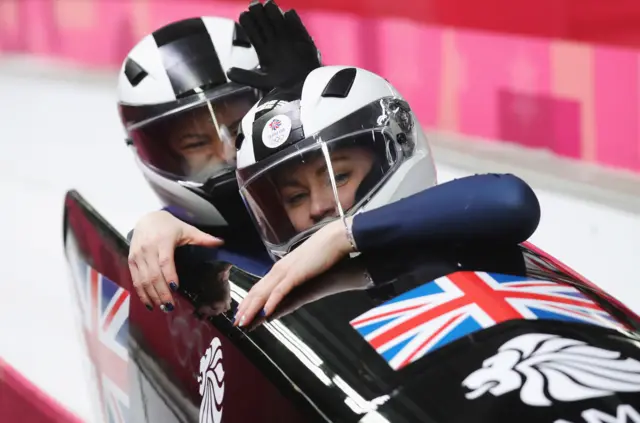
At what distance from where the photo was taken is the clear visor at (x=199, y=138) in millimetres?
2846

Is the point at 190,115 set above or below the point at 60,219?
above

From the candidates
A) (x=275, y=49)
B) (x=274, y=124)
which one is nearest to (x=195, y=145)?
(x=275, y=49)

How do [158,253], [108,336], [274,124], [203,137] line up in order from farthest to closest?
1. [203,137]
2. [108,336]
3. [158,253]
4. [274,124]

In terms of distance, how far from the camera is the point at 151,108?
2.94m

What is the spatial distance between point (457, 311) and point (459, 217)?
0.22 m

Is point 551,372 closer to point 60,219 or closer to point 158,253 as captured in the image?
point 158,253

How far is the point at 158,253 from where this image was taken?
2373 millimetres

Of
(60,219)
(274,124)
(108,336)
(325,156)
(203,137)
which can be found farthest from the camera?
(60,219)

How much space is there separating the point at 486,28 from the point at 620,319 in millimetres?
2816

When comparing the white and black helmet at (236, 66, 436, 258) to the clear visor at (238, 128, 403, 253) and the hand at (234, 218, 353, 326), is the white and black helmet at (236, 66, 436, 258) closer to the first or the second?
the clear visor at (238, 128, 403, 253)

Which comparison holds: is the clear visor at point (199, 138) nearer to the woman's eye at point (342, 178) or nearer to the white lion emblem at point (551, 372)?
the woman's eye at point (342, 178)

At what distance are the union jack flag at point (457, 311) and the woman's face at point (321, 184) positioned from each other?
0.36m

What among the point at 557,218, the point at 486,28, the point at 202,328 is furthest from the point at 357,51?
the point at 202,328

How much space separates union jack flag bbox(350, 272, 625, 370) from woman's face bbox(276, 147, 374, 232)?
355mm
